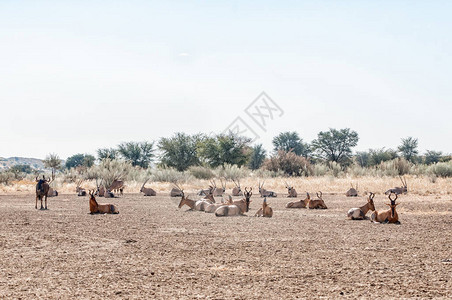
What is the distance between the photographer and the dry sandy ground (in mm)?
7602

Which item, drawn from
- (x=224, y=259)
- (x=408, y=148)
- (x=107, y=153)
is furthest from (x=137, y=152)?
(x=224, y=259)

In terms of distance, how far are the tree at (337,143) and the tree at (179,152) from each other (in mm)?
21090

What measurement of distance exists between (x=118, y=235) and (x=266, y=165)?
46796mm

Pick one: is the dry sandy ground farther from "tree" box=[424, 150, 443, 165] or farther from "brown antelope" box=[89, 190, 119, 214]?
"tree" box=[424, 150, 443, 165]

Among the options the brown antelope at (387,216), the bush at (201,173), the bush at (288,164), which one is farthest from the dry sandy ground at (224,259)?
the bush at (288,164)

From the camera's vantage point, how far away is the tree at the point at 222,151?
63.0 meters

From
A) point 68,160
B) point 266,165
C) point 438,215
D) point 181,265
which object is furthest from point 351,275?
point 68,160

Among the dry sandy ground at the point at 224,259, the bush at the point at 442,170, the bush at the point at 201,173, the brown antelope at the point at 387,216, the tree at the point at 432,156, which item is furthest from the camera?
the tree at the point at 432,156

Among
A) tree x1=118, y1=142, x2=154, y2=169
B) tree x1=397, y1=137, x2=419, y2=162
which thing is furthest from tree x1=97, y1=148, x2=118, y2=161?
tree x1=397, y1=137, x2=419, y2=162

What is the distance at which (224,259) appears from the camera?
33.1 feet

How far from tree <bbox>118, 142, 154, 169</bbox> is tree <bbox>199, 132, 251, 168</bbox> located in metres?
13.9

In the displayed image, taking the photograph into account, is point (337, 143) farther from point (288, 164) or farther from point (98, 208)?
point (98, 208)

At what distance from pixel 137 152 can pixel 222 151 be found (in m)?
17.3

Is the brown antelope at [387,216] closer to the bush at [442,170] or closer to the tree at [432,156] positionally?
the bush at [442,170]
